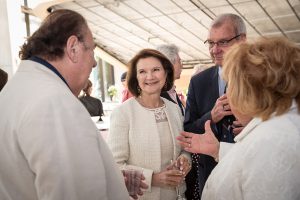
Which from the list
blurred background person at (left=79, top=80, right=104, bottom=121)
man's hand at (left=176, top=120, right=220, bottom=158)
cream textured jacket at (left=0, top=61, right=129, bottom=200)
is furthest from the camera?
blurred background person at (left=79, top=80, right=104, bottom=121)

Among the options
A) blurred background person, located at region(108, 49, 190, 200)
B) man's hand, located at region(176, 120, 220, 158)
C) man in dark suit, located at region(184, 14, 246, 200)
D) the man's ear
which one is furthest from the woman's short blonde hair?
blurred background person, located at region(108, 49, 190, 200)

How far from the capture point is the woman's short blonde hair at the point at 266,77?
1.21 metres

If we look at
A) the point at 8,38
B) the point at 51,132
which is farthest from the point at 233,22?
the point at 8,38

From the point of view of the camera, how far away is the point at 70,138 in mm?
1066

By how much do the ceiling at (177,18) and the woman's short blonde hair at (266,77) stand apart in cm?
650

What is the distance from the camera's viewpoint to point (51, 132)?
1.03 m

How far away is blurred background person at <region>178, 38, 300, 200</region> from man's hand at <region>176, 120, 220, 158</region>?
16.7 inches

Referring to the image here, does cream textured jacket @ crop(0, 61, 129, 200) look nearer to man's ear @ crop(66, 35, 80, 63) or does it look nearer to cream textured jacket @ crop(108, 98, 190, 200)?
man's ear @ crop(66, 35, 80, 63)

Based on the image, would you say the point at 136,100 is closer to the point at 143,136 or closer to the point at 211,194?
the point at 143,136

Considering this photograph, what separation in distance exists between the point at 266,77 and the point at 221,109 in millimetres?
662

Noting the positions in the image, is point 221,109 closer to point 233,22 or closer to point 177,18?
point 233,22

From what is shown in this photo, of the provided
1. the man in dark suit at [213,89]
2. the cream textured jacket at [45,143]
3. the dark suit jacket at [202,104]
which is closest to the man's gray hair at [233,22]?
the man in dark suit at [213,89]

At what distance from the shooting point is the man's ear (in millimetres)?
1230

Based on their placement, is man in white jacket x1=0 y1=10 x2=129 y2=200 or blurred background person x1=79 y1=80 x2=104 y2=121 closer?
man in white jacket x1=0 y1=10 x2=129 y2=200
